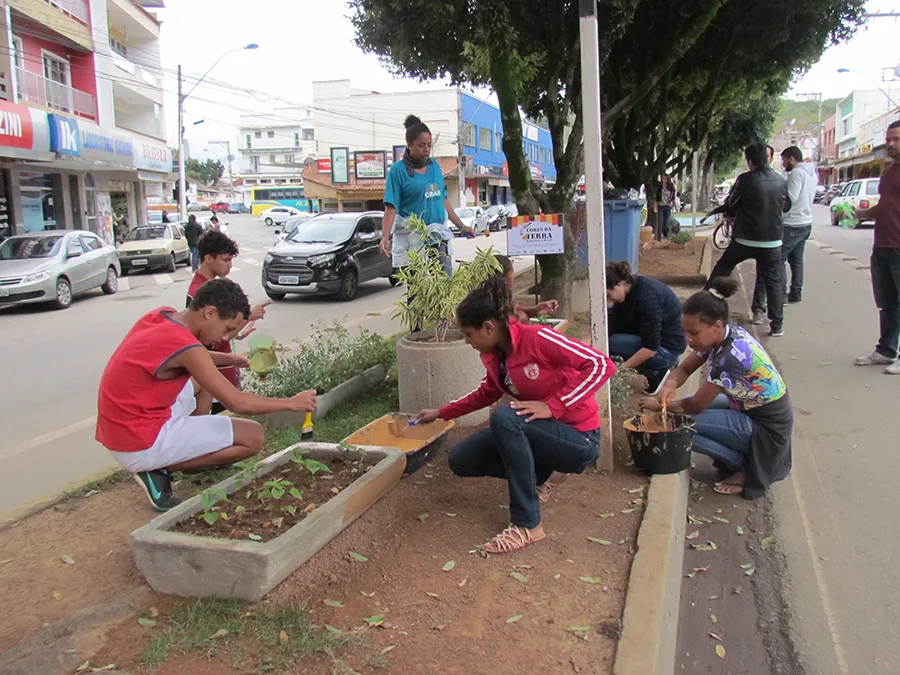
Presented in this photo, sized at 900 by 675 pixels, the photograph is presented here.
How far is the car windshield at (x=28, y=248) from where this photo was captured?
14.5 m

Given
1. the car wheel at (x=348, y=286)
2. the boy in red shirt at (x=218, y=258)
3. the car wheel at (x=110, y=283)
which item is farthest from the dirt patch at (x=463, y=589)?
the car wheel at (x=110, y=283)

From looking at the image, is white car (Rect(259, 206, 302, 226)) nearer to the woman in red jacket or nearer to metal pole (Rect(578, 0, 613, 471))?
metal pole (Rect(578, 0, 613, 471))

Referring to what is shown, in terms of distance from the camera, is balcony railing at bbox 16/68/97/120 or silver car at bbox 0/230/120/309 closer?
silver car at bbox 0/230/120/309

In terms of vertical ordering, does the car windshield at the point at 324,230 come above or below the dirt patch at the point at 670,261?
above

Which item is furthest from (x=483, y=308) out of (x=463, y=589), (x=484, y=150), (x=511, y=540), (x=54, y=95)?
(x=484, y=150)

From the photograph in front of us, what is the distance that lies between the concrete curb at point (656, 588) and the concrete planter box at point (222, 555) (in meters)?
1.30

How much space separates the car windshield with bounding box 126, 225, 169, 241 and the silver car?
19.5ft

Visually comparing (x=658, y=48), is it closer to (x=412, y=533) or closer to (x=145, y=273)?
(x=412, y=533)

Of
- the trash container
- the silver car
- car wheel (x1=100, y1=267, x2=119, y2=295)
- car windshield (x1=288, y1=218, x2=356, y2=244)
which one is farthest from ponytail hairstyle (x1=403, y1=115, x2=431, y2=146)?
car wheel (x1=100, y1=267, x2=119, y2=295)

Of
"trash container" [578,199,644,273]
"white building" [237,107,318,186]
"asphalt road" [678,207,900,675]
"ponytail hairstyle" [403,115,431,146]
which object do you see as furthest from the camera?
"white building" [237,107,318,186]

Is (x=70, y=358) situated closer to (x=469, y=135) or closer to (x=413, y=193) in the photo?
(x=413, y=193)

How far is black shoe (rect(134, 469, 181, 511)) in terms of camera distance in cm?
380

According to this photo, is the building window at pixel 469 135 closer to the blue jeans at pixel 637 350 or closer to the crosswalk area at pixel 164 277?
the crosswalk area at pixel 164 277

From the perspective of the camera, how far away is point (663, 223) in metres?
22.8
